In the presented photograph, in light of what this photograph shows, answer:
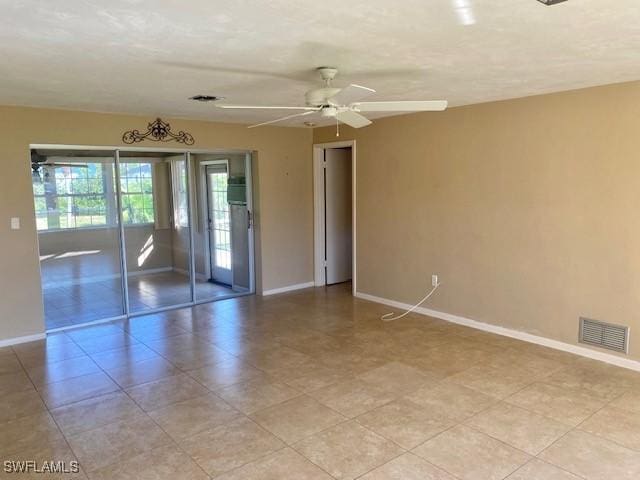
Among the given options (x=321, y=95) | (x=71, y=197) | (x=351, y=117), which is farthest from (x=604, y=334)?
(x=71, y=197)

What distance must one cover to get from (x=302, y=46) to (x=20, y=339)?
13.4 feet

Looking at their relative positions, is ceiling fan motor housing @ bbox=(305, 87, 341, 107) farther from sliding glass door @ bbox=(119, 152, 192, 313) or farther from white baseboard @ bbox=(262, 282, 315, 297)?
white baseboard @ bbox=(262, 282, 315, 297)

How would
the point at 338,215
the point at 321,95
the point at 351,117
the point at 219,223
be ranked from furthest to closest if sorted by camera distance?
the point at 338,215, the point at 219,223, the point at 351,117, the point at 321,95

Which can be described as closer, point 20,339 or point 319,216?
point 20,339

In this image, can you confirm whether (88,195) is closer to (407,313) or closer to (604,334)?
(407,313)

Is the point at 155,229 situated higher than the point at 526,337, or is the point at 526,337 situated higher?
the point at 155,229

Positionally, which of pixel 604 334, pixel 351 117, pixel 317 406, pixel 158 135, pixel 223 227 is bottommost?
pixel 317 406

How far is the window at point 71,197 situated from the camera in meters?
5.01

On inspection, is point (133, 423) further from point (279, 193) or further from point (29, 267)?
point (279, 193)

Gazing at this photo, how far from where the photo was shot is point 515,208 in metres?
4.58

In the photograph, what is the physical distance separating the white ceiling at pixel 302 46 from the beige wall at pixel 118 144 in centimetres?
64

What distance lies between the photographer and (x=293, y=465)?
8.73 ft

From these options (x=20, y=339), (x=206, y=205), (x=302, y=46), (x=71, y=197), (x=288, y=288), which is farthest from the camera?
(x=288, y=288)

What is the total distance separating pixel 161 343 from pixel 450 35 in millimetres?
3725
